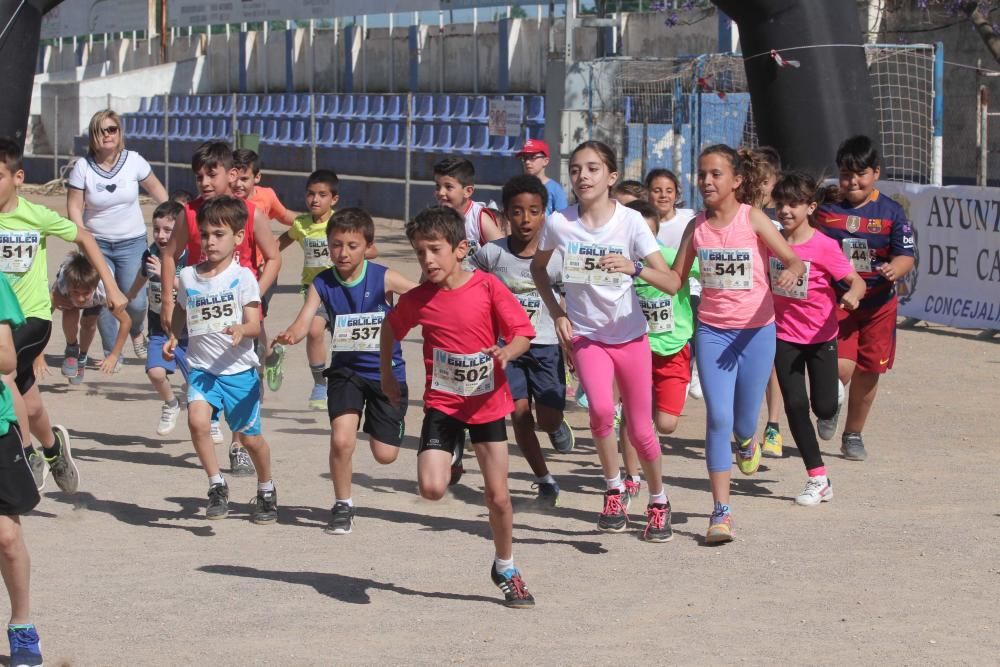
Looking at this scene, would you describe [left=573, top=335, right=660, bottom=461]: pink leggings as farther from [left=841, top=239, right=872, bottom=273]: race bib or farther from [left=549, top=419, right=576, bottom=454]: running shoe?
[left=841, top=239, right=872, bottom=273]: race bib

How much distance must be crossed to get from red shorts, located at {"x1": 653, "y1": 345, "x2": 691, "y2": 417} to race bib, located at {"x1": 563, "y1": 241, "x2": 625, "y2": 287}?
1.33m

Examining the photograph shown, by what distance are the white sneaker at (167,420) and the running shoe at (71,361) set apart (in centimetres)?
221

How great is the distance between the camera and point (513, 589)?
5918mm

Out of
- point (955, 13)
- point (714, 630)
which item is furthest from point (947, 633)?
point (955, 13)

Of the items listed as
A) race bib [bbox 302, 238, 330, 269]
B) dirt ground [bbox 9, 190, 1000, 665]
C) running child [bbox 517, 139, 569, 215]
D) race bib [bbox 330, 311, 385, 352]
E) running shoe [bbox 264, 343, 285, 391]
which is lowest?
dirt ground [bbox 9, 190, 1000, 665]

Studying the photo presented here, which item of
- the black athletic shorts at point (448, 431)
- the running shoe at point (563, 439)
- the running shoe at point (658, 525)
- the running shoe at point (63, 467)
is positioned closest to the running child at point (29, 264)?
the running shoe at point (63, 467)

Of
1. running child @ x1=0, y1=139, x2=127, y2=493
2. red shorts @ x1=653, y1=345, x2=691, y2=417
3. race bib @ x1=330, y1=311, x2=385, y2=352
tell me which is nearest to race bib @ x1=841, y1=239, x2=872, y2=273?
red shorts @ x1=653, y1=345, x2=691, y2=417

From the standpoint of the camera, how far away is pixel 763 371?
714 centimetres

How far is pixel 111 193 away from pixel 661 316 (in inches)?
188

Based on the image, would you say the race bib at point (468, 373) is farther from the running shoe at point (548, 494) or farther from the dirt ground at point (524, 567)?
the running shoe at point (548, 494)

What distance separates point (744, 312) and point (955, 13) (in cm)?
1459

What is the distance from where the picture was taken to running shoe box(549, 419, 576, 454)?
909cm

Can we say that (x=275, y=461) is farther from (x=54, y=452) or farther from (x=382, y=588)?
(x=382, y=588)

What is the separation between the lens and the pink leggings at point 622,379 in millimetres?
6980
